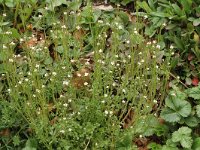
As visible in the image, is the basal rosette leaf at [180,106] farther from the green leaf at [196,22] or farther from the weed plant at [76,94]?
the green leaf at [196,22]


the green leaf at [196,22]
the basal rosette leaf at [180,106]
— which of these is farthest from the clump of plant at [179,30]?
the basal rosette leaf at [180,106]

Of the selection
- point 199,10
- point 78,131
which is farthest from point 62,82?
point 199,10

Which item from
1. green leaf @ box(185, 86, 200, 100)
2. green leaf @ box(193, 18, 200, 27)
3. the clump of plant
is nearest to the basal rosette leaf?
green leaf @ box(185, 86, 200, 100)

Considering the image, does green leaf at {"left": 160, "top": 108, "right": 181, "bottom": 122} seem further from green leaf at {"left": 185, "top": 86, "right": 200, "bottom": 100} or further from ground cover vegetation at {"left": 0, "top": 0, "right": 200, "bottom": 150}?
green leaf at {"left": 185, "top": 86, "right": 200, "bottom": 100}

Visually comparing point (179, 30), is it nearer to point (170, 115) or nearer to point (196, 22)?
point (196, 22)

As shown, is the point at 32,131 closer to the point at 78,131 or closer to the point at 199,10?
the point at 78,131

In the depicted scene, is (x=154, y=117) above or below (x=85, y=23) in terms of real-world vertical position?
below

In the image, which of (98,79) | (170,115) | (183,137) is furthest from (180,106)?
(98,79)
